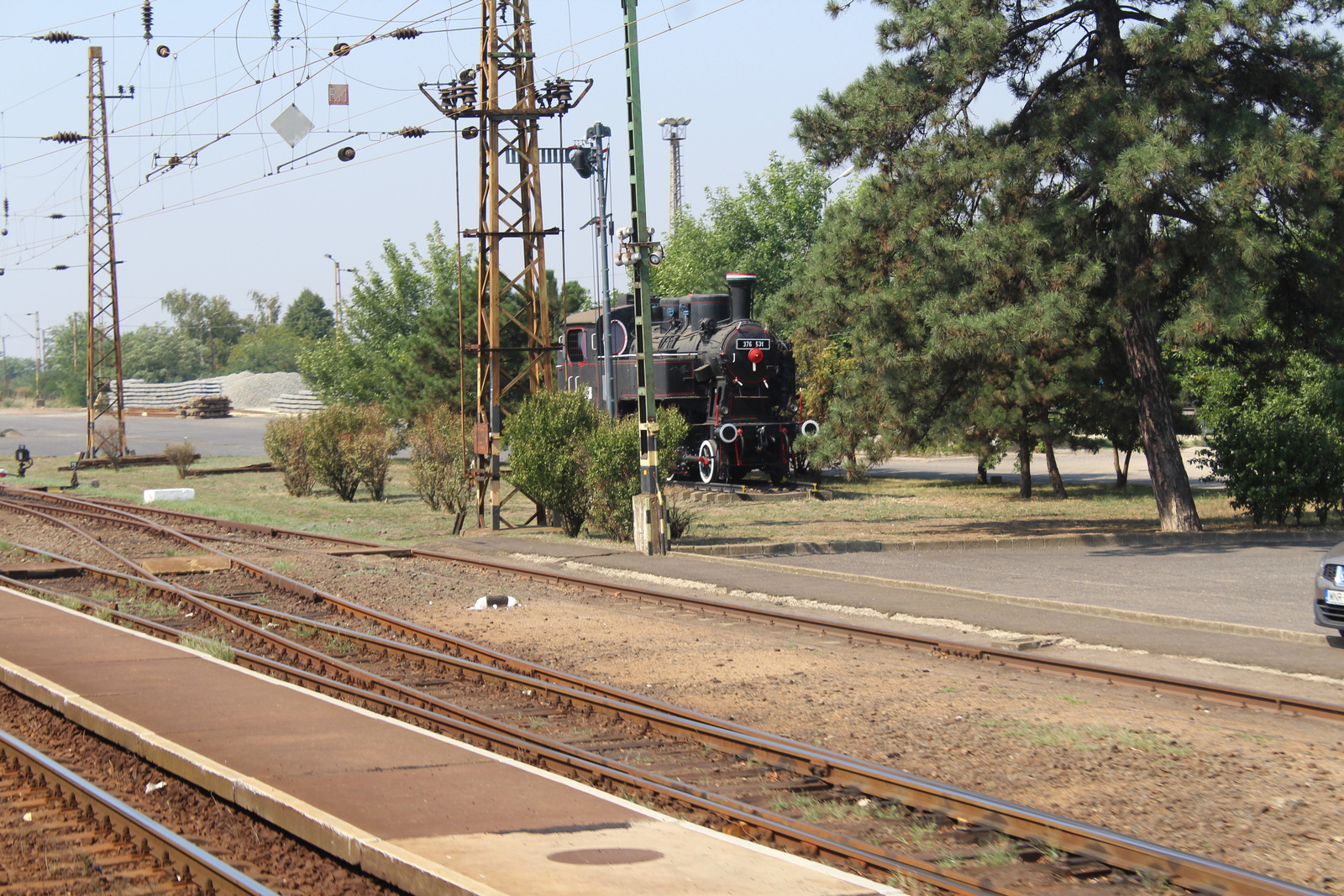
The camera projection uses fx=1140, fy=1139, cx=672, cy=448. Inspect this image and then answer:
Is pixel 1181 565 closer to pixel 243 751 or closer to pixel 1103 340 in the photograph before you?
pixel 1103 340

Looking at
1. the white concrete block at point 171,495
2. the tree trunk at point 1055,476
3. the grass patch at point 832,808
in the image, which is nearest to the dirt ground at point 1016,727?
the grass patch at point 832,808


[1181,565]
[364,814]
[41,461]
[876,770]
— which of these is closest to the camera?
[364,814]

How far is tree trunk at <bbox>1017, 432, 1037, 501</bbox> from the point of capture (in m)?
29.4

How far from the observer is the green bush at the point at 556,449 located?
828 inches

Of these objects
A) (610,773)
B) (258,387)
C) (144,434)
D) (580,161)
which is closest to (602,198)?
(580,161)

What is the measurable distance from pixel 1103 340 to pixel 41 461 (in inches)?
1712

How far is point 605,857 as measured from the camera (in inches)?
203

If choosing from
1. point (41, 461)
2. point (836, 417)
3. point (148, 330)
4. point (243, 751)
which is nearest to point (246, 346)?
point (148, 330)

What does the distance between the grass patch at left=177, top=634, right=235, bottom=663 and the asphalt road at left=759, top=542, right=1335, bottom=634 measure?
848 centimetres

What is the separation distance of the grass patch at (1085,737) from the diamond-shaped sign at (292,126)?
16509 mm

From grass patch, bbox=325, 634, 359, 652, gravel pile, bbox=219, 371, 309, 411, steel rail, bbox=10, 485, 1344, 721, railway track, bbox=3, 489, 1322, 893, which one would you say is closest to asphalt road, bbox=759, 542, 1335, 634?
steel rail, bbox=10, 485, 1344, 721

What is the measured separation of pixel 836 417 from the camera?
2155 cm

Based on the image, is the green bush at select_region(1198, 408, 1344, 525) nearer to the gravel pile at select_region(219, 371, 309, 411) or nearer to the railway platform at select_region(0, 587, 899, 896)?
the railway platform at select_region(0, 587, 899, 896)

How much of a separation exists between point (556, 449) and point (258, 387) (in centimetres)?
9040
